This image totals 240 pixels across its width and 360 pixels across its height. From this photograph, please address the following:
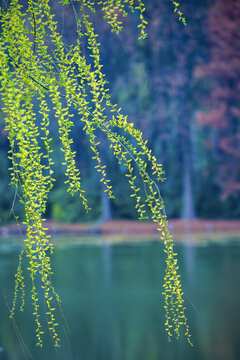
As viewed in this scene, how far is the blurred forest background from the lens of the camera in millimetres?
14406

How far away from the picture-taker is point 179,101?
585 inches

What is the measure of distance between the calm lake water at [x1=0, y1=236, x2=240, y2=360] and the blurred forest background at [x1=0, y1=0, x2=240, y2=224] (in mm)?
5196

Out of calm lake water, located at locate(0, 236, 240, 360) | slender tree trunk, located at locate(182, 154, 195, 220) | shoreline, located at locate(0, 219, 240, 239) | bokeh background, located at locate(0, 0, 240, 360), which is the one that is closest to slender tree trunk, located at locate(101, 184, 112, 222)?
bokeh background, located at locate(0, 0, 240, 360)

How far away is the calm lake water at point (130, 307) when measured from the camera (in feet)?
15.1

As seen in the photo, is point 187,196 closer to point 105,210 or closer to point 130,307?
point 105,210

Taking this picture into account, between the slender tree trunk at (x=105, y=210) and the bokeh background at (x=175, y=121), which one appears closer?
the bokeh background at (x=175, y=121)

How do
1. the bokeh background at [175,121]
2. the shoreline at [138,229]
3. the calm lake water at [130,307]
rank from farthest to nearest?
1. the bokeh background at [175,121]
2. the shoreline at [138,229]
3. the calm lake water at [130,307]

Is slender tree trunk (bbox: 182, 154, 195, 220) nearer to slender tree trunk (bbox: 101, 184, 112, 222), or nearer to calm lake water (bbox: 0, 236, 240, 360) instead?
slender tree trunk (bbox: 101, 184, 112, 222)

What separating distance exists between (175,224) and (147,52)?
4.66m

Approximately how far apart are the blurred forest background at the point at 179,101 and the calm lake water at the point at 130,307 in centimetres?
520

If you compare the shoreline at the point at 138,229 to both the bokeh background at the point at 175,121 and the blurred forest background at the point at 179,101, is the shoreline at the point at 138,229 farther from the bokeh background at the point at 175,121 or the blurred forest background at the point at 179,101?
the blurred forest background at the point at 179,101

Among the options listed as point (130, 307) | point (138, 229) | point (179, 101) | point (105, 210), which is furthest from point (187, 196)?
point (130, 307)

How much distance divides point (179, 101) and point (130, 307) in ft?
32.0

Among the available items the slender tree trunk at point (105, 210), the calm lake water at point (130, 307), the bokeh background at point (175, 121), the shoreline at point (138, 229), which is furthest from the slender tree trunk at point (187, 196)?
the calm lake water at point (130, 307)
